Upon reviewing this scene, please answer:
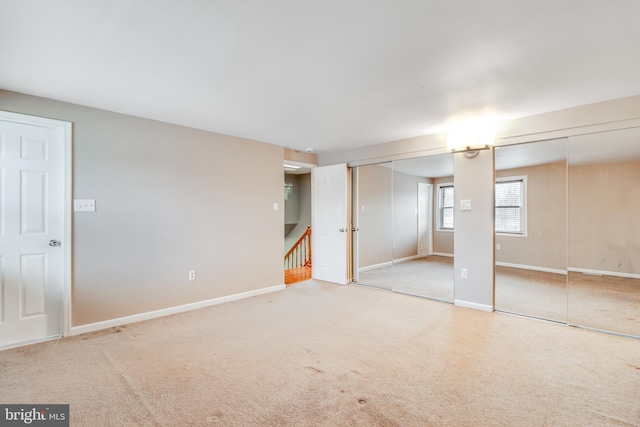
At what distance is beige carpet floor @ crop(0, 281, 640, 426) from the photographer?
1854mm

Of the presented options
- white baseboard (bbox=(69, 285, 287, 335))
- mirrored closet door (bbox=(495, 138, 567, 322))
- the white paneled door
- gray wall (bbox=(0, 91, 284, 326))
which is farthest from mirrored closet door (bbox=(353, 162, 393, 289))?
the white paneled door

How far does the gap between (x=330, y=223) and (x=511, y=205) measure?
9.18 feet

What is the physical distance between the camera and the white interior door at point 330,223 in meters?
5.27

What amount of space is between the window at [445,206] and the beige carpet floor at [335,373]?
55.0 inches

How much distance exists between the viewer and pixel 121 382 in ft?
7.22

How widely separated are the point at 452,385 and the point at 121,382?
95.1 inches

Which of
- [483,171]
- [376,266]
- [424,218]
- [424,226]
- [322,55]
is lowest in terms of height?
[376,266]

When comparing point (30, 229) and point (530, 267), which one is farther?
point (530, 267)

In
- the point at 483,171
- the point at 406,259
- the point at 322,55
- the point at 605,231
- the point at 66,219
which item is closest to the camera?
the point at 322,55

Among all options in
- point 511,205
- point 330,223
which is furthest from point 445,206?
point 330,223

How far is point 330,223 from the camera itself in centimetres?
544

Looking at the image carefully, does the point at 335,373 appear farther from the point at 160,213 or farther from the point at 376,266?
the point at 376,266

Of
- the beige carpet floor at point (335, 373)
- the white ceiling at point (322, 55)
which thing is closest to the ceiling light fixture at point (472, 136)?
the white ceiling at point (322, 55)

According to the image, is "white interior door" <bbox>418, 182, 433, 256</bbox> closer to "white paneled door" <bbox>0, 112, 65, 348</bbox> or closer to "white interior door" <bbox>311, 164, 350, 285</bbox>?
"white interior door" <bbox>311, 164, 350, 285</bbox>
